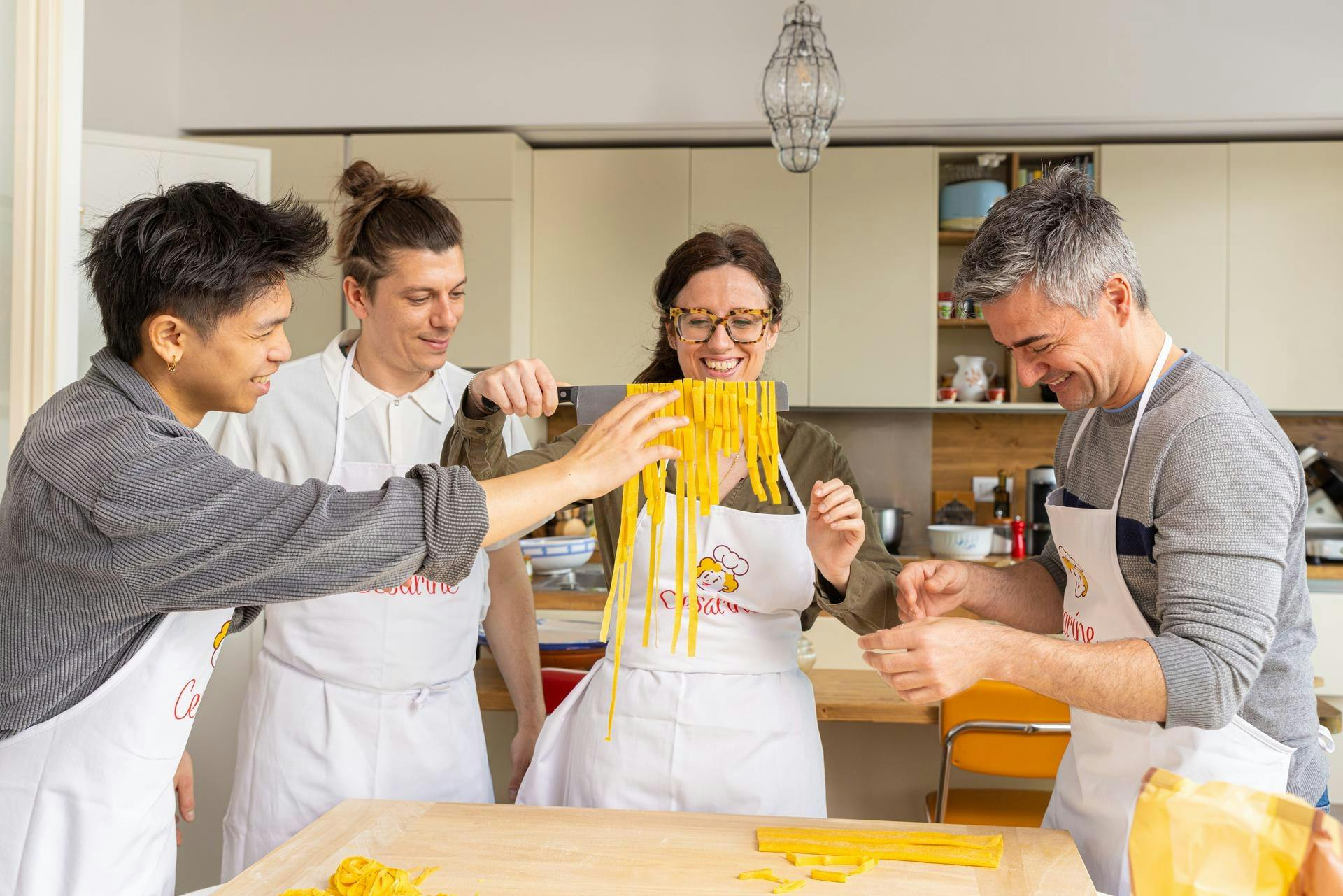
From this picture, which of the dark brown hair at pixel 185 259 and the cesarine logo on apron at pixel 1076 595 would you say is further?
the cesarine logo on apron at pixel 1076 595

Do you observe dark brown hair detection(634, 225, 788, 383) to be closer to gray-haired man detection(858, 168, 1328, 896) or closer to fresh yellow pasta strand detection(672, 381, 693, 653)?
fresh yellow pasta strand detection(672, 381, 693, 653)

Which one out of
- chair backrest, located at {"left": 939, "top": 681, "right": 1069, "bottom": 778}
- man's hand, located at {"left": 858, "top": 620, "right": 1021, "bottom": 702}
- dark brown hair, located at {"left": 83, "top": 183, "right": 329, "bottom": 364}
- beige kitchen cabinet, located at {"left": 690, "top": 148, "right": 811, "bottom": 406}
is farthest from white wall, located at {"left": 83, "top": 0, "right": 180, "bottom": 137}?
man's hand, located at {"left": 858, "top": 620, "right": 1021, "bottom": 702}

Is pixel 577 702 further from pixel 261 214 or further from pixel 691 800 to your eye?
pixel 261 214

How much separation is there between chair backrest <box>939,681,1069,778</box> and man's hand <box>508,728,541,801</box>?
36.6 inches

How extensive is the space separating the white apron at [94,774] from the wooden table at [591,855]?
0.54 ft

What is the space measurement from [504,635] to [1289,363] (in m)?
3.74

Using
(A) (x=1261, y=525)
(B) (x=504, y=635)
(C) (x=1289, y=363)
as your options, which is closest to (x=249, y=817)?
(B) (x=504, y=635)

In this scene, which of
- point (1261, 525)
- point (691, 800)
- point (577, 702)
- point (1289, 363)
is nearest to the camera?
point (1261, 525)

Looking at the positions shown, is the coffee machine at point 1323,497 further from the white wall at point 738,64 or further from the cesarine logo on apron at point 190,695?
the cesarine logo on apron at point 190,695

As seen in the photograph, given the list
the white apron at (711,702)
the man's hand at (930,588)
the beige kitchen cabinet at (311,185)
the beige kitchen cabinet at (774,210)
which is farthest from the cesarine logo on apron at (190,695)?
the beige kitchen cabinet at (774,210)

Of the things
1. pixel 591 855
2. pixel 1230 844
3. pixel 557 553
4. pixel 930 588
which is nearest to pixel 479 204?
pixel 557 553

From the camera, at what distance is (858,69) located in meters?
4.34

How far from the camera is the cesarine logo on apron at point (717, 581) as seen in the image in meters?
1.86

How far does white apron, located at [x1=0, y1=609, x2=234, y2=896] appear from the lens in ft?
4.36
